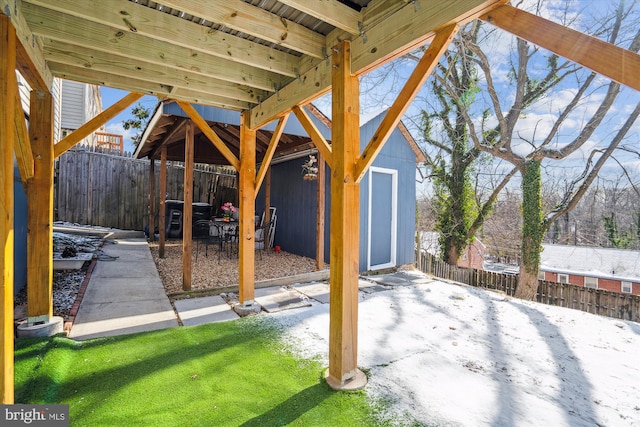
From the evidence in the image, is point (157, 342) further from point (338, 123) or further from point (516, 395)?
point (516, 395)

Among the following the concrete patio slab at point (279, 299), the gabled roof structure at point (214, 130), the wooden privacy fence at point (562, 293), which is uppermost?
the gabled roof structure at point (214, 130)

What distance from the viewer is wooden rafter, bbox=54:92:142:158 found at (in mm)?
2887

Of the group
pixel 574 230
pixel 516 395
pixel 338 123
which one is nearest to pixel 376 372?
pixel 516 395

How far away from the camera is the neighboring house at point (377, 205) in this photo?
6566 mm

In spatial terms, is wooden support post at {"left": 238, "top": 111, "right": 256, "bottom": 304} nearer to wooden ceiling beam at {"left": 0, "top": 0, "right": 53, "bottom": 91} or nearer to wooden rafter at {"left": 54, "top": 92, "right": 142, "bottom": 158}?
wooden rafter at {"left": 54, "top": 92, "right": 142, "bottom": 158}

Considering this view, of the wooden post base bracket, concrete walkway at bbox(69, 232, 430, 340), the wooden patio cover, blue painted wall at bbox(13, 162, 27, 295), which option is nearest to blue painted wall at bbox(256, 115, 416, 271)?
concrete walkway at bbox(69, 232, 430, 340)

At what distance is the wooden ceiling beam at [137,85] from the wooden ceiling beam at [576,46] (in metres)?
2.85

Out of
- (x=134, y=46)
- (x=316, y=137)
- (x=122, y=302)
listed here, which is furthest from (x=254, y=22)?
(x=122, y=302)

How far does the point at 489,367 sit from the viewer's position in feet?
8.32

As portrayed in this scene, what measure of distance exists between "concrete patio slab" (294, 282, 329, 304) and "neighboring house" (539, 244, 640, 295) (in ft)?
37.3

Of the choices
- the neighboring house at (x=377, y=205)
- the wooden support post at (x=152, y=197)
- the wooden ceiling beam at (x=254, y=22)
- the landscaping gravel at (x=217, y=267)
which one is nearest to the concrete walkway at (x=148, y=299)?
the landscaping gravel at (x=217, y=267)

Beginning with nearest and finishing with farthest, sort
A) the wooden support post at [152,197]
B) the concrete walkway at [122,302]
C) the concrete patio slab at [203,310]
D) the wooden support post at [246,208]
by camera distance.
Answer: the concrete walkway at [122,302]
the concrete patio slab at [203,310]
the wooden support post at [246,208]
the wooden support post at [152,197]

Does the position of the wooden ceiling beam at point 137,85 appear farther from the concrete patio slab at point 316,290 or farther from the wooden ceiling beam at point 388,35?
the concrete patio slab at point 316,290

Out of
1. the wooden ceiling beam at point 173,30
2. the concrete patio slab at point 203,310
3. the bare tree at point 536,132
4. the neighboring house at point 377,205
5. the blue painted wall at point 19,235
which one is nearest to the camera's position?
the wooden ceiling beam at point 173,30
